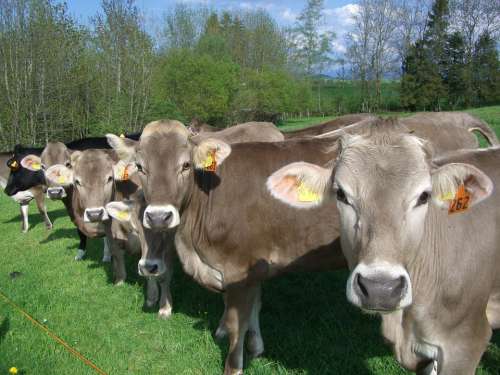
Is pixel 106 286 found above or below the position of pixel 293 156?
below

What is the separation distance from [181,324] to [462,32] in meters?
54.0

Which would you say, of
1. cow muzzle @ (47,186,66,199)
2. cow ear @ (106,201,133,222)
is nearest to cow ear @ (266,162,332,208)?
cow ear @ (106,201,133,222)

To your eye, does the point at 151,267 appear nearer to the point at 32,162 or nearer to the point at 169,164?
the point at 169,164

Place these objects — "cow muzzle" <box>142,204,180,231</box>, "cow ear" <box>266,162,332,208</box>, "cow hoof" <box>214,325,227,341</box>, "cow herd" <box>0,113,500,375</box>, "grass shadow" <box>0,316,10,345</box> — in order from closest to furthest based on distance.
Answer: "cow herd" <box>0,113,500,375</box> → "cow ear" <box>266,162,332,208</box> → "cow muzzle" <box>142,204,180,231</box> → "cow hoof" <box>214,325,227,341</box> → "grass shadow" <box>0,316,10,345</box>

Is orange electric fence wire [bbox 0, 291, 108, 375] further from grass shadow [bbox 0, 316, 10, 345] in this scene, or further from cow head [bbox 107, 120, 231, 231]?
cow head [bbox 107, 120, 231, 231]

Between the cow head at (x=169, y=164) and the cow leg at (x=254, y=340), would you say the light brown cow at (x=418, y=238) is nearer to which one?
the cow head at (x=169, y=164)

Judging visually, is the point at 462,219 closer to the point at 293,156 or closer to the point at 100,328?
the point at 293,156

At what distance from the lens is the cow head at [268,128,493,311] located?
2.14 meters

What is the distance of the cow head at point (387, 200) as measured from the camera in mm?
2141

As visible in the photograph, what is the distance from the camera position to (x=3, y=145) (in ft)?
71.5

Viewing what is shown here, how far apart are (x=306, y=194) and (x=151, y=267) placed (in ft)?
7.82

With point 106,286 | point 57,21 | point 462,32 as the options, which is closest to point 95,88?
point 57,21

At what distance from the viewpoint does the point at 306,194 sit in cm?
295

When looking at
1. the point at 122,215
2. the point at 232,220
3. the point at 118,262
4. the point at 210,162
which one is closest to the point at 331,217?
the point at 232,220
